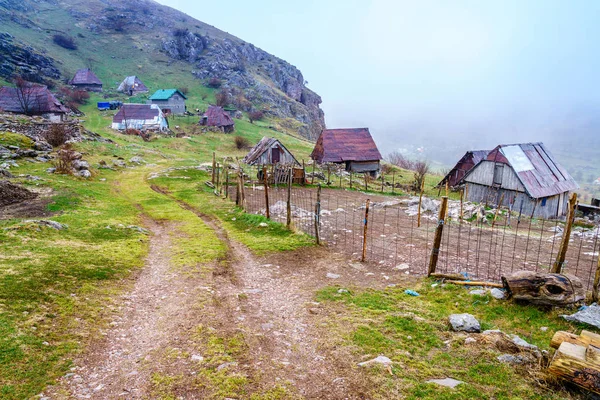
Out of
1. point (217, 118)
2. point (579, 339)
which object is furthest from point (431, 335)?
point (217, 118)

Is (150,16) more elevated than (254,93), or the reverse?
(150,16)

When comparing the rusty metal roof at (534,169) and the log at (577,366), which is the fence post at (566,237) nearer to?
the log at (577,366)

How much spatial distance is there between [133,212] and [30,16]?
5556 inches

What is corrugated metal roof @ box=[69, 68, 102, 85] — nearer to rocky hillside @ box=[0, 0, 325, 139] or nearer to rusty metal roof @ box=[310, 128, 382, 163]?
rocky hillside @ box=[0, 0, 325, 139]

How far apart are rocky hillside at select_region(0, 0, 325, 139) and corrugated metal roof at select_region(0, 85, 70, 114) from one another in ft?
61.6

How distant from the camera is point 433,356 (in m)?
6.42

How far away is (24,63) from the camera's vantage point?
251ft

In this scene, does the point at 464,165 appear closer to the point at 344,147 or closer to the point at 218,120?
the point at 344,147

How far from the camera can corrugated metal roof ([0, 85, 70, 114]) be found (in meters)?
55.7

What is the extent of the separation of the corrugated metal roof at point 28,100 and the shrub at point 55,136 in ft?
86.1

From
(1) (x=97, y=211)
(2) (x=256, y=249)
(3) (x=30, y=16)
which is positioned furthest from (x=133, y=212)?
(3) (x=30, y=16)

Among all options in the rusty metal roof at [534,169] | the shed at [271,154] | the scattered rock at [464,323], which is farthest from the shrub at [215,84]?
the scattered rock at [464,323]

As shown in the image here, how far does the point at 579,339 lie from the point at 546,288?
2.42m

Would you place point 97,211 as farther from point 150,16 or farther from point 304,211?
point 150,16
